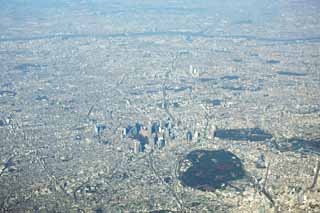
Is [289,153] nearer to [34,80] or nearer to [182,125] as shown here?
[182,125]

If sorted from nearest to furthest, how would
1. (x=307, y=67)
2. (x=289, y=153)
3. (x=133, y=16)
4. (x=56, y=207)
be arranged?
(x=56, y=207), (x=289, y=153), (x=307, y=67), (x=133, y=16)

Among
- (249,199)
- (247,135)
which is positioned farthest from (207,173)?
(247,135)

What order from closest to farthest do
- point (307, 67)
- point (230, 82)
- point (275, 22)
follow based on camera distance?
point (230, 82)
point (307, 67)
point (275, 22)

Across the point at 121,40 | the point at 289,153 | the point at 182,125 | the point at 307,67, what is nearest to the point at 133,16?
the point at 121,40

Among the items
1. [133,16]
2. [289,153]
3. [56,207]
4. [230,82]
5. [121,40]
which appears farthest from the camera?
[133,16]

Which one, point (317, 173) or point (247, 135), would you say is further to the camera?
point (247, 135)

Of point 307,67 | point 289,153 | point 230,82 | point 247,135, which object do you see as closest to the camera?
point 289,153

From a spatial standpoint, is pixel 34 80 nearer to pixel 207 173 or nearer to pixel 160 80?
pixel 160 80

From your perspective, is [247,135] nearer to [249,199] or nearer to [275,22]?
[249,199]

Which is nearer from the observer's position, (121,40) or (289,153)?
(289,153)
